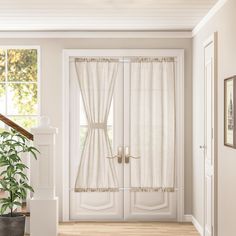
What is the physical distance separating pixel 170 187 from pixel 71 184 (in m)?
1.29

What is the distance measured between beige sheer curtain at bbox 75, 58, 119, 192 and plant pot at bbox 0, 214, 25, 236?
143 cm

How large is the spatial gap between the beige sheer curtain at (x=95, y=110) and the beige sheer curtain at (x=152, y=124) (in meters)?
0.32

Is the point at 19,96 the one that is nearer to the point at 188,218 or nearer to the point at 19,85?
the point at 19,85

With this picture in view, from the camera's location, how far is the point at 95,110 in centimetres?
698

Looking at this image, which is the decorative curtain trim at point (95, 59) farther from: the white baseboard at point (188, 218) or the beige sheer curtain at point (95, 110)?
the white baseboard at point (188, 218)

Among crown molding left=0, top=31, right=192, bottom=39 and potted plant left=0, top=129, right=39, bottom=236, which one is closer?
potted plant left=0, top=129, right=39, bottom=236

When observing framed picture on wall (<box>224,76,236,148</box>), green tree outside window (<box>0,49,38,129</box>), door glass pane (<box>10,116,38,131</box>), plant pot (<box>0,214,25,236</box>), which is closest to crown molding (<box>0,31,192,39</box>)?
green tree outside window (<box>0,49,38,129</box>)

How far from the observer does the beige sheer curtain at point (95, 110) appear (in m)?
6.98

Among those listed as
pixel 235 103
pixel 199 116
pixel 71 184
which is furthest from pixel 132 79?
pixel 235 103

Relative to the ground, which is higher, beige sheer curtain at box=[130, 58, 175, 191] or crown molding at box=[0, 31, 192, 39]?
crown molding at box=[0, 31, 192, 39]

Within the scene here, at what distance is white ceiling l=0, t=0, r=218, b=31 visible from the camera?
17.0 feet

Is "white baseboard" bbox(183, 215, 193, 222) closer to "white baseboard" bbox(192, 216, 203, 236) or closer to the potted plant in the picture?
"white baseboard" bbox(192, 216, 203, 236)

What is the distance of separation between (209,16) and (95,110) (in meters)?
2.05

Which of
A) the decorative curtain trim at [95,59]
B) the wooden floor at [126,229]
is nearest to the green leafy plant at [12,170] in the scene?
the wooden floor at [126,229]
